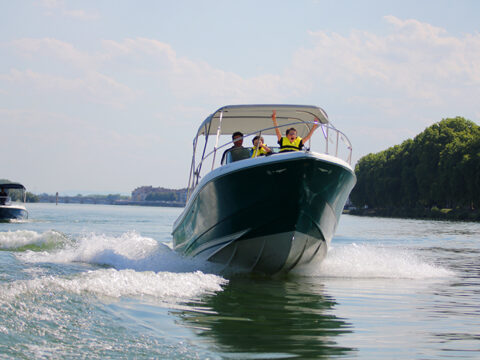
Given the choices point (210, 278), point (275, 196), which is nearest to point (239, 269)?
point (210, 278)

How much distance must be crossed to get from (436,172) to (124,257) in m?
59.0

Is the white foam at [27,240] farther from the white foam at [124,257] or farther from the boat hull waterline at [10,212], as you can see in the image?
the boat hull waterline at [10,212]

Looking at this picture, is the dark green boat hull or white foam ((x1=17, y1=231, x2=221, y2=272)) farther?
white foam ((x1=17, y1=231, x2=221, y2=272))

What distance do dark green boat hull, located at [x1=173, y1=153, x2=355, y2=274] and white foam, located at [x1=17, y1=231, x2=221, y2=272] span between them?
26.0 inches

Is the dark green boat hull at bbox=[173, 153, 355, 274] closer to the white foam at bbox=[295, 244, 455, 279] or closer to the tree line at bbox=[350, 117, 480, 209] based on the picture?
the white foam at bbox=[295, 244, 455, 279]

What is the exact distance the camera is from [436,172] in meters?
65.9

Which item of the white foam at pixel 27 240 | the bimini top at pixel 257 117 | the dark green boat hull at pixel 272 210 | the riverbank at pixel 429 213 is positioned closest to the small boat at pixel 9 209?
the white foam at pixel 27 240

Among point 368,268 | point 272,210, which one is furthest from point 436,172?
point 272,210

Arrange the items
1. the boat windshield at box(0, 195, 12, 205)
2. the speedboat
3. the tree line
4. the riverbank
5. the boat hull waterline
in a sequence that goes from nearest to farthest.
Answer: the speedboat, the boat hull waterline, the boat windshield at box(0, 195, 12, 205), the riverbank, the tree line

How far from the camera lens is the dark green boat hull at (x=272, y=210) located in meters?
8.66

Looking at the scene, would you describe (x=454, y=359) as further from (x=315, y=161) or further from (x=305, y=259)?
(x=305, y=259)

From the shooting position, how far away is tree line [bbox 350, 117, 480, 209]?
58.1 m

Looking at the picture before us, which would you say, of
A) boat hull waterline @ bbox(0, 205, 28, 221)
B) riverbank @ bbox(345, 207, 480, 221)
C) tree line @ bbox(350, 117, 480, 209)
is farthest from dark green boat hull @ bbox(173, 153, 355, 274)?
tree line @ bbox(350, 117, 480, 209)

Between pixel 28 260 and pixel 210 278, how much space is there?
4.68 m
